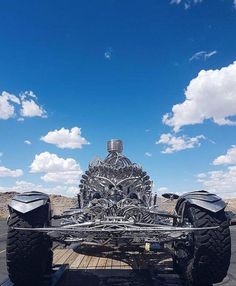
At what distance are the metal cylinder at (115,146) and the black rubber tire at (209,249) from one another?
14.5 feet

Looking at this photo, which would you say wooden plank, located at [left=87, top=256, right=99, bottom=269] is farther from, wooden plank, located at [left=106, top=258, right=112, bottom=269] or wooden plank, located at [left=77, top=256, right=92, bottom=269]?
wooden plank, located at [left=106, top=258, right=112, bottom=269]

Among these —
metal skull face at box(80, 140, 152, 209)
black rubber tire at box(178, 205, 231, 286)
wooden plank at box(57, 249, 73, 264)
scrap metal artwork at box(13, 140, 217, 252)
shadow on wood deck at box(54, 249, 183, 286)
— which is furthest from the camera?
wooden plank at box(57, 249, 73, 264)

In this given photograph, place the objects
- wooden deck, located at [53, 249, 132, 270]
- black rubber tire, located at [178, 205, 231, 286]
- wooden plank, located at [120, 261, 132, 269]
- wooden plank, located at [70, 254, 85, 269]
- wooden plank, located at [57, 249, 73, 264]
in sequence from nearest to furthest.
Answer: black rubber tire, located at [178, 205, 231, 286], wooden plank, located at [120, 261, 132, 269], wooden deck, located at [53, 249, 132, 270], wooden plank, located at [70, 254, 85, 269], wooden plank, located at [57, 249, 73, 264]

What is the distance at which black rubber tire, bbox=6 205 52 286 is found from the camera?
539cm

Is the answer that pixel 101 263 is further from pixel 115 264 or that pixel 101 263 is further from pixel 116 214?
pixel 116 214

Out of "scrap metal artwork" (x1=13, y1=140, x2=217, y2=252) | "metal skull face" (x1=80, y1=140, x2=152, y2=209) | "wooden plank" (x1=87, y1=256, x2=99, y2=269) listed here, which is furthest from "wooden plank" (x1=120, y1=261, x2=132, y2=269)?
"metal skull face" (x1=80, y1=140, x2=152, y2=209)

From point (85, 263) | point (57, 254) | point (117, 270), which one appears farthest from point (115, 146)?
point (117, 270)

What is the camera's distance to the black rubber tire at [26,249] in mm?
5395

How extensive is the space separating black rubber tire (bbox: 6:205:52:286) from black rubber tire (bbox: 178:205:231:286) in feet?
6.85

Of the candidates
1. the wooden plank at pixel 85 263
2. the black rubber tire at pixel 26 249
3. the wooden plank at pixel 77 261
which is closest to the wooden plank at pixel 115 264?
the wooden plank at pixel 85 263

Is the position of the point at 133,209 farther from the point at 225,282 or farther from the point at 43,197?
the point at 225,282

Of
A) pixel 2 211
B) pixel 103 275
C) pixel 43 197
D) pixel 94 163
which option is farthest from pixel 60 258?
pixel 2 211

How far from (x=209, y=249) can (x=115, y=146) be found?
16.2ft

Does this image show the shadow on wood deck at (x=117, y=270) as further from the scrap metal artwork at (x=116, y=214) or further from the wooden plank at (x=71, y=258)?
the scrap metal artwork at (x=116, y=214)
